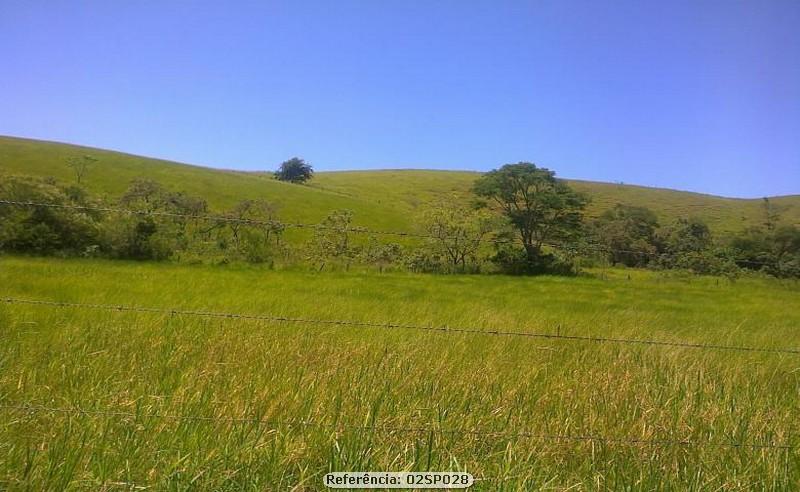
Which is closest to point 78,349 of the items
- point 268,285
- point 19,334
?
point 19,334

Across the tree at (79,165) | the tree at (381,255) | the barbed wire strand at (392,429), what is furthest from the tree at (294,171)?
the barbed wire strand at (392,429)

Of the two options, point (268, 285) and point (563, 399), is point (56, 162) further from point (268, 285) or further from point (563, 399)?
point (563, 399)

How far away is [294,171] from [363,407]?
102m

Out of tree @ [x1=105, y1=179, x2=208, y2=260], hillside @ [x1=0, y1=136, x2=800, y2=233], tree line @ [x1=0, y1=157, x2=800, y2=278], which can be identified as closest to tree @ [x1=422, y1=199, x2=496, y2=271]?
tree line @ [x1=0, y1=157, x2=800, y2=278]

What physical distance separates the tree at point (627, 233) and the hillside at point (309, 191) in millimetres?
14522

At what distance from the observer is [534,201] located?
137 feet

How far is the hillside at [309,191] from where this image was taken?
6306 cm

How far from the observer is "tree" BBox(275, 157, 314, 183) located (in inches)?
4028

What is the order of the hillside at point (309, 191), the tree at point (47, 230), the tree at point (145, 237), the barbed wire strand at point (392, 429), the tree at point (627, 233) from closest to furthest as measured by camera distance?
the barbed wire strand at point (392, 429) < the tree at point (47, 230) < the tree at point (145, 237) < the tree at point (627, 233) < the hillside at point (309, 191)

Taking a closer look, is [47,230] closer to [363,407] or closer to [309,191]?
[363,407]

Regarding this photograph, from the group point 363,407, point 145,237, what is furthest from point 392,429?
point 145,237

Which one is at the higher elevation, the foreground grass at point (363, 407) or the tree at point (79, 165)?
the tree at point (79, 165)

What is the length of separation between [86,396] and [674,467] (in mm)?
4227
